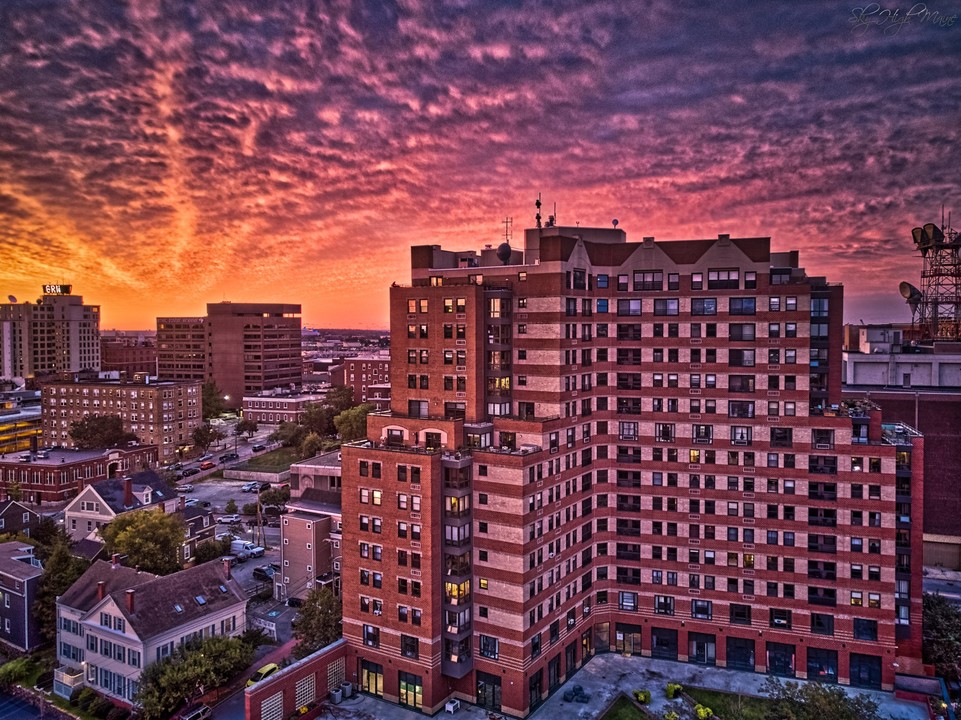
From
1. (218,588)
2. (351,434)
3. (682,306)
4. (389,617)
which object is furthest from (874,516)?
(351,434)

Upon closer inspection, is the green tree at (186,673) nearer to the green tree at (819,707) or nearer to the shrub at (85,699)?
the shrub at (85,699)

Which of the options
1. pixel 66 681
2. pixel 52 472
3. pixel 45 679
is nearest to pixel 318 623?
pixel 66 681

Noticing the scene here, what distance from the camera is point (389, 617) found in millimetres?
60875

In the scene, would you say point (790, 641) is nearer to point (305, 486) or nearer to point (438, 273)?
point (438, 273)

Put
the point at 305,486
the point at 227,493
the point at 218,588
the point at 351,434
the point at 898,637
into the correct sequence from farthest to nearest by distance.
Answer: the point at 351,434
the point at 227,493
the point at 305,486
the point at 218,588
the point at 898,637

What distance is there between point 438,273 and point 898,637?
204ft

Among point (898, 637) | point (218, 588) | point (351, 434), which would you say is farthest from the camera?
point (351, 434)

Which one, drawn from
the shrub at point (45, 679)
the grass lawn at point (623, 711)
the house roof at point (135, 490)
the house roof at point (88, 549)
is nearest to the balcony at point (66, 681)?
the shrub at point (45, 679)

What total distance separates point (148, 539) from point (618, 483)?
196ft

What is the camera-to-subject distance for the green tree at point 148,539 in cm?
7794

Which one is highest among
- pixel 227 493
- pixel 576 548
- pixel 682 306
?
pixel 682 306

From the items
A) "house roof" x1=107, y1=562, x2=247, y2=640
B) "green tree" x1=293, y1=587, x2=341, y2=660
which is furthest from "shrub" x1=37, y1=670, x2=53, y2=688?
"green tree" x1=293, y1=587, x2=341, y2=660

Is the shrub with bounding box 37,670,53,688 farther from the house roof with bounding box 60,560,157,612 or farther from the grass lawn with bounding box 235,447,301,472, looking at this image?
the grass lawn with bounding box 235,447,301,472

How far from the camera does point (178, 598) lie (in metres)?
65.4
